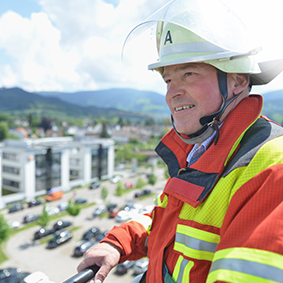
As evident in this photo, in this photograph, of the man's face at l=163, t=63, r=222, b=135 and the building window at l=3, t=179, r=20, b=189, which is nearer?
the man's face at l=163, t=63, r=222, b=135

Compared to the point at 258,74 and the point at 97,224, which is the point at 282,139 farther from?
the point at 97,224

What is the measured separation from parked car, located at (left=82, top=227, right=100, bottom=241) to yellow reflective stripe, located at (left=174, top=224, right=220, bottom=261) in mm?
11158

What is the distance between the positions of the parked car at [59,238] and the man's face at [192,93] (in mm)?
11076

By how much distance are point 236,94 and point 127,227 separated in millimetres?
695

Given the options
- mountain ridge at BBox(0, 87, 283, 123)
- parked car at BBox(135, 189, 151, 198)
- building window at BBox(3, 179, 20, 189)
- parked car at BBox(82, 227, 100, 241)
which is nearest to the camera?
parked car at BBox(82, 227, 100, 241)

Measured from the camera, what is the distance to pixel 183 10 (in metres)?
0.81

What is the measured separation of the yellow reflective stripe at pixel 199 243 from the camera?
58 cm

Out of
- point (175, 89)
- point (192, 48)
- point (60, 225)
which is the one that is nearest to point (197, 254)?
point (175, 89)

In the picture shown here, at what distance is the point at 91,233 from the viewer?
10984 millimetres

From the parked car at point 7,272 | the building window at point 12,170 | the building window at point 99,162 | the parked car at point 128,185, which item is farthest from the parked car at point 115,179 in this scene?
the parked car at point 7,272

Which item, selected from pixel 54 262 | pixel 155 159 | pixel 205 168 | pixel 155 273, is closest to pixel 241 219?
pixel 205 168

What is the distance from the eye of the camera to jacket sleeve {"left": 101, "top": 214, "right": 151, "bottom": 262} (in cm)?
98

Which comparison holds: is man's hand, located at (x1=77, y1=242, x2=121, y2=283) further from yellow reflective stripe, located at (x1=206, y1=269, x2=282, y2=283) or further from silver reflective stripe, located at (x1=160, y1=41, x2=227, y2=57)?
silver reflective stripe, located at (x1=160, y1=41, x2=227, y2=57)

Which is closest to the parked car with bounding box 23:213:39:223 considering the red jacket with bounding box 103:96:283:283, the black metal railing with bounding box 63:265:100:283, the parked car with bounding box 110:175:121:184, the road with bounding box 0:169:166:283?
the road with bounding box 0:169:166:283
